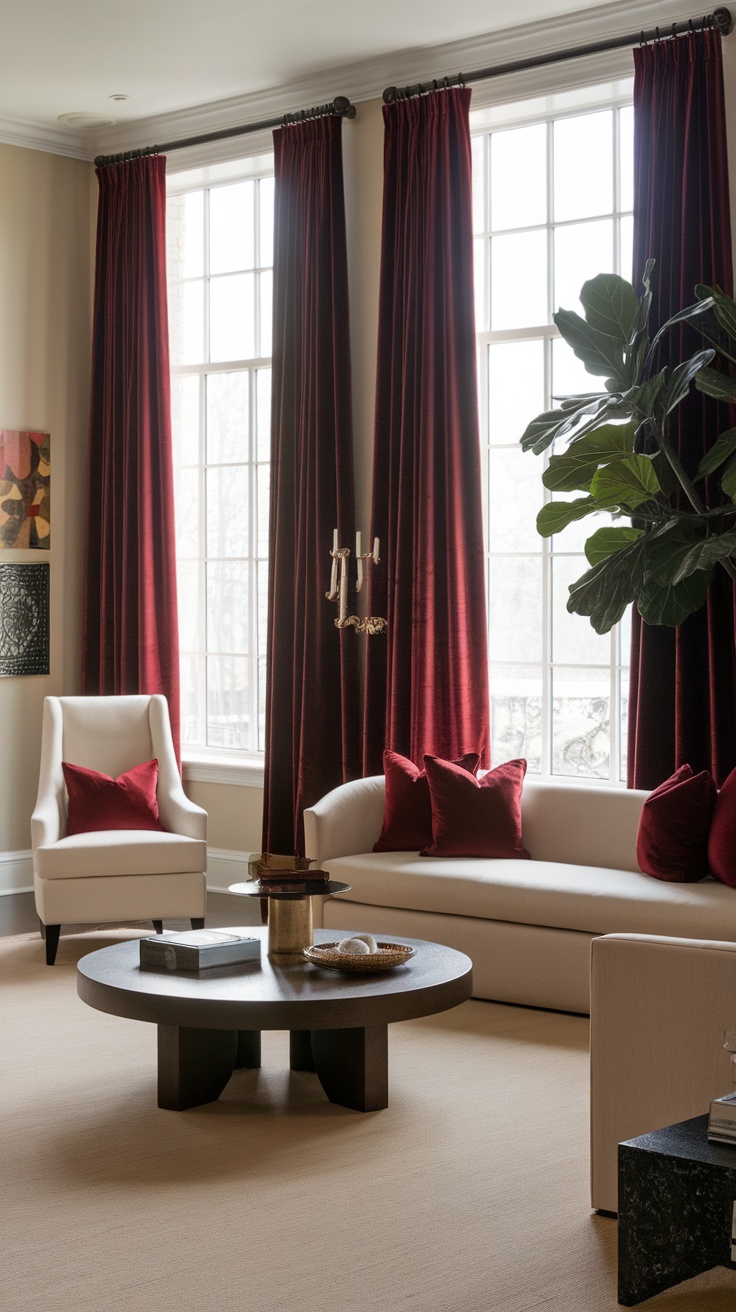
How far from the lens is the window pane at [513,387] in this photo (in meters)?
6.18

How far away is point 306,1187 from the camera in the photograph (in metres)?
A: 3.25

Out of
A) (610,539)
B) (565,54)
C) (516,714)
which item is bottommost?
(516,714)

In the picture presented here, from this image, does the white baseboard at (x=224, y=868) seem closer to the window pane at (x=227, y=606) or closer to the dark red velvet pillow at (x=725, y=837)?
the window pane at (x=227, y=606)

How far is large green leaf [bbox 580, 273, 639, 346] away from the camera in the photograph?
4801mm

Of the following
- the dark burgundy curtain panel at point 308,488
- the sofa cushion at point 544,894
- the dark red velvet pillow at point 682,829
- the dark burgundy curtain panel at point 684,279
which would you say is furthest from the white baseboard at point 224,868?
the dark red velvet pillow at point 682,829

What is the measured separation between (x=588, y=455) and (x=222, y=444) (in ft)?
9.68

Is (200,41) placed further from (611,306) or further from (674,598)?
(674,598)

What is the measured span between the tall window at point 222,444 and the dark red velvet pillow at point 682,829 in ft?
9.13

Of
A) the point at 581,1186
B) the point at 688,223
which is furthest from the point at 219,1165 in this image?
the point at 688,223

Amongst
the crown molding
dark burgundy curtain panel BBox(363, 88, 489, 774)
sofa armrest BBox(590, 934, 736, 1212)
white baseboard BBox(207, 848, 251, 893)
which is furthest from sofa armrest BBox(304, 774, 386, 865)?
the crown molding

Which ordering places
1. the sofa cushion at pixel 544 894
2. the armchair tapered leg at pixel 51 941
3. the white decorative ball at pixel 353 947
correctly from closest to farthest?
the white decorative ball at pixel 353 947 < the sofa cushion at pixel 544 894 < the armchair tapered leg at pixel 51 941

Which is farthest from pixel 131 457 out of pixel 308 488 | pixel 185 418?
pixel 308 488

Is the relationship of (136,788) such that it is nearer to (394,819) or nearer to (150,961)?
(394,819)

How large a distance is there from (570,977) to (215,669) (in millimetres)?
3152
